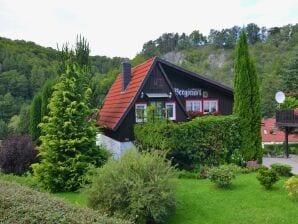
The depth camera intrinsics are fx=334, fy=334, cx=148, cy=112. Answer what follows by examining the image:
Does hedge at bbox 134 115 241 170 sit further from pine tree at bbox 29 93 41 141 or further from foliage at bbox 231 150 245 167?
pine tree at bbox 29 93 41 141

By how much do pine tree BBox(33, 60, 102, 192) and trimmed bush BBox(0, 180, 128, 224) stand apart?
216 inches

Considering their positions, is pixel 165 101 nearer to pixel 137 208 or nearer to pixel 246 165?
pixel 246 165

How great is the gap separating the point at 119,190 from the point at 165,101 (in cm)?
1030

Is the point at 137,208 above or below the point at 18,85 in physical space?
below

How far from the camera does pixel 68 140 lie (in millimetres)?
12219

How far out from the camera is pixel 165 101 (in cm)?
1816

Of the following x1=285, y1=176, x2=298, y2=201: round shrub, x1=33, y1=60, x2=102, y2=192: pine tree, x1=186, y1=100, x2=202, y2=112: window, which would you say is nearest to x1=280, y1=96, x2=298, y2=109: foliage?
x1=186, y1=100, x2=202, y2=112: window

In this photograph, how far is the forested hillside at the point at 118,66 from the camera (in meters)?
37.9

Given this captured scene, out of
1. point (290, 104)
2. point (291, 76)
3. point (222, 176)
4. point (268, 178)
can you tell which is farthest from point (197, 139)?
point (291, 76)

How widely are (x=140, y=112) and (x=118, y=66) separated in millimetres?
39657

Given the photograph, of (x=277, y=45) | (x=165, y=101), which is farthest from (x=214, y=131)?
(x=277, y=45)

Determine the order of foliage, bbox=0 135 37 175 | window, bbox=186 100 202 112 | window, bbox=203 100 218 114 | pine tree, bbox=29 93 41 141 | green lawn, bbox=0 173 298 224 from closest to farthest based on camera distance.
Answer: green lawn, bbox=0 173 298 224
foliage, bbox=0 135 37 175
window, bbox=186 100 202 112
window, bbox=203 100 218 114
pine tree, bbox=29 93 41 141

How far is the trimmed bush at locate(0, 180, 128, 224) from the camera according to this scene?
5346 mm

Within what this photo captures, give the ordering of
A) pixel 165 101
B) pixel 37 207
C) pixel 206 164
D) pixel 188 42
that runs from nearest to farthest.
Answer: pixel 37 207 → pixel 206 164 → pixel 165 101 → pixel 188 42
